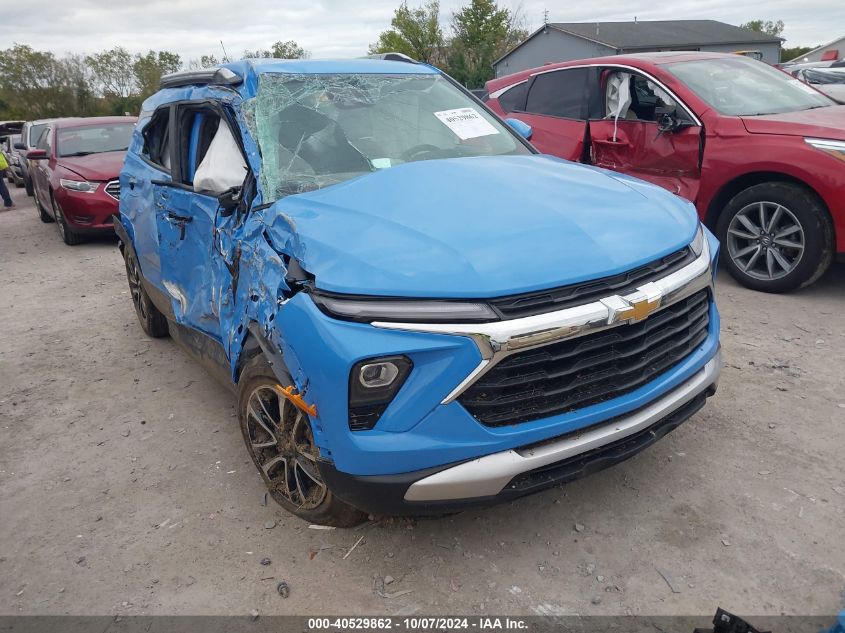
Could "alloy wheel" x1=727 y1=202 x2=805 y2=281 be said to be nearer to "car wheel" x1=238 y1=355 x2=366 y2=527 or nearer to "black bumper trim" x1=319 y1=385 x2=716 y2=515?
"black bumper trim" x1=319 y1=385 x2=716 y2=515

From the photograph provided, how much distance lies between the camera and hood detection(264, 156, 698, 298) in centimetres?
213

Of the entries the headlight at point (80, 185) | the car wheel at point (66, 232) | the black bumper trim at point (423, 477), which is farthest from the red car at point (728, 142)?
the car wheel at point (66, 232)

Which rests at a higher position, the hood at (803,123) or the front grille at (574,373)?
the hood at (803,123)

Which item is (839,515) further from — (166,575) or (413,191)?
(166,575)

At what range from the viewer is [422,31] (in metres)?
56.4

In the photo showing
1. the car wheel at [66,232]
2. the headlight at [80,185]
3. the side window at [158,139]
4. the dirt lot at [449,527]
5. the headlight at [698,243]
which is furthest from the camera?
the car wheel at [66,232]

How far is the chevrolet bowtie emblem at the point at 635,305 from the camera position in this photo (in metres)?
2.17

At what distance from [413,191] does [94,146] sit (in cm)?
856

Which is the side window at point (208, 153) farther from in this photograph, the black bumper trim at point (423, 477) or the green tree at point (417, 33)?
the green tree at point (417, 33)

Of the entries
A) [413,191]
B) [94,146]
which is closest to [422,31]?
[94,146]

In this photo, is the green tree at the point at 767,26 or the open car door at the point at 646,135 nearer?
the open car door at the point at 646,135

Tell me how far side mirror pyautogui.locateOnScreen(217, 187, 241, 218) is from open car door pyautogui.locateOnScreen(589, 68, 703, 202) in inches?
155

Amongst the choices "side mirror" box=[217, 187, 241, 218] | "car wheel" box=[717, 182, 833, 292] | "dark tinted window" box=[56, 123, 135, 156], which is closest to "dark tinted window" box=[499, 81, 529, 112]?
"car wheel" box=[717, 182, 833, 292]

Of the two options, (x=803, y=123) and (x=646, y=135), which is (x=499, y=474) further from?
(x=646, y=135)
